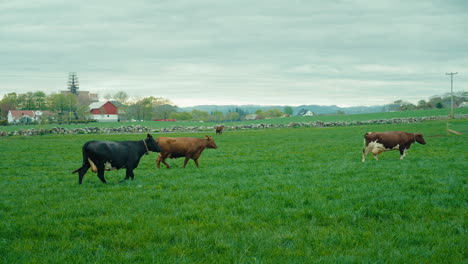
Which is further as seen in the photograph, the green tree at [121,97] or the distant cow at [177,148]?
the green tree at [121,97]

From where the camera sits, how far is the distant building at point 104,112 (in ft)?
399

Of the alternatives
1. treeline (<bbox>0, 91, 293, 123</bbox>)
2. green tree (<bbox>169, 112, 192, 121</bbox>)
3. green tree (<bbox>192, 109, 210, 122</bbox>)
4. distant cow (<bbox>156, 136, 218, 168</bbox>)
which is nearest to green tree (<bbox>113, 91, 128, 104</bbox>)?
treeline (<bbox>0, 91, 293, 123</bbox>)

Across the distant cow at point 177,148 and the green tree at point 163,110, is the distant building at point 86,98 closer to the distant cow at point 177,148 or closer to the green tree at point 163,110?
the green tree at point 163,110

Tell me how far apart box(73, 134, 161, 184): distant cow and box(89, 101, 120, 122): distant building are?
115 metres

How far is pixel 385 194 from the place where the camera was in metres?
9.70

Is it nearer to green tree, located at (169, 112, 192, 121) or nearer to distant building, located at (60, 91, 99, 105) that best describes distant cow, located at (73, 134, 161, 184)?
green tree, located at (169, 112, 192, 121)

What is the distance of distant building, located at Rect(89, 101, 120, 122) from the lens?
399ft

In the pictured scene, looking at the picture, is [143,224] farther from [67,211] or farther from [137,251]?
[67,211]

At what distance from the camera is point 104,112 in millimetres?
122688

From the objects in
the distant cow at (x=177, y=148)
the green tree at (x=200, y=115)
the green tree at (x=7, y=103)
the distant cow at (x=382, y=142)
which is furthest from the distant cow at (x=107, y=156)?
the green tree at (x=200, y=115)

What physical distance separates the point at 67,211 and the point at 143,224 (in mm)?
2273

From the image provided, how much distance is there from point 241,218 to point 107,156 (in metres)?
6.06

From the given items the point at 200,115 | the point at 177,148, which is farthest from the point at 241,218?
the point at 200,115

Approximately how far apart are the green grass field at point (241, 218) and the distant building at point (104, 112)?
11492cm
